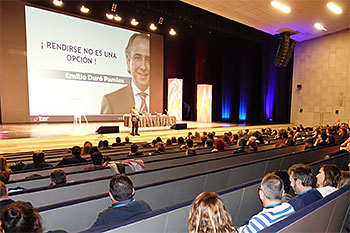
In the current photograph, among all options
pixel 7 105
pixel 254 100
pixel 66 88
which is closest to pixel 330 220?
pixel 66 88

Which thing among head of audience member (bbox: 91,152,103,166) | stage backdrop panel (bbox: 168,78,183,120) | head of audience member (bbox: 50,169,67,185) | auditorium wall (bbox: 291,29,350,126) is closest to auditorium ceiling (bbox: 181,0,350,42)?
auditorium wall (bbox: 291,29,350,126)

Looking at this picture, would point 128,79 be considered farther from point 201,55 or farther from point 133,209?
point 133,209

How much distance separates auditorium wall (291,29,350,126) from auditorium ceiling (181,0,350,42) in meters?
0.88

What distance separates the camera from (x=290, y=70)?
15.4 metres

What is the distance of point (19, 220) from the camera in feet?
4.09

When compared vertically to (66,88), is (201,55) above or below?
above

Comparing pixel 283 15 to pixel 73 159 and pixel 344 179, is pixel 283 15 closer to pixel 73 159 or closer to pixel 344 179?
pixel 344 179

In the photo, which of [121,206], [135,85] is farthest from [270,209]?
[135,85]

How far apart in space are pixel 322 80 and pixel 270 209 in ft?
46.9

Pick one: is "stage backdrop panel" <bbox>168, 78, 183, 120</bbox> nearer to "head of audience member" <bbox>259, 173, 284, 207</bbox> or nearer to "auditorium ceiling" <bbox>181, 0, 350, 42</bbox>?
"auditorium ceiling" <bbox>181, 0, 350, 42</bbox>

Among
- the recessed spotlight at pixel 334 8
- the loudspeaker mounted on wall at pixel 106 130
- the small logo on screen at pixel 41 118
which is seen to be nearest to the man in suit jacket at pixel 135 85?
the small logo on screen at pixel 41 118

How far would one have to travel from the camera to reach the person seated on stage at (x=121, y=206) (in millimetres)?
1610

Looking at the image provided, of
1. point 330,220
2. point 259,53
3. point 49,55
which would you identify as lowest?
point 330,220

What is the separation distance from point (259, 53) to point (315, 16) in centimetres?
449
